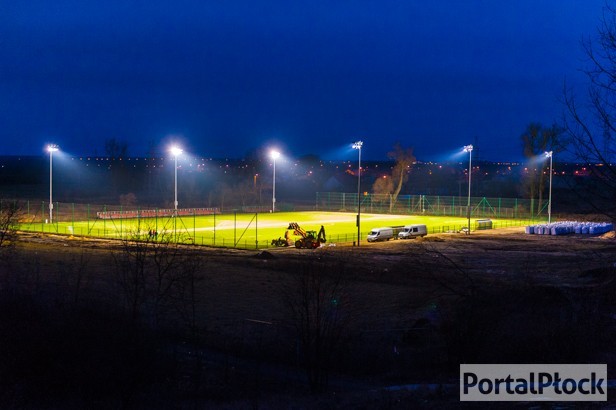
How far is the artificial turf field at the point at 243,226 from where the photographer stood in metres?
58.5

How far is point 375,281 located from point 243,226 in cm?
3791

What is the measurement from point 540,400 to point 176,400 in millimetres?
8996

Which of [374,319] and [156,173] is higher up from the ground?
[156,173]

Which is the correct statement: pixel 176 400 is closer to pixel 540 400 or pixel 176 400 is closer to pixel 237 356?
pixel 237 356

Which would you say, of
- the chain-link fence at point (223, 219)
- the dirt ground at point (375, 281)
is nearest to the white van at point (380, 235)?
the dirt ground at point (375, 281)

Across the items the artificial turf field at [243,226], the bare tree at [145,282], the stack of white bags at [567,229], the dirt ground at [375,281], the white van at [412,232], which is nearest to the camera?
the dirt ground at [375,281]

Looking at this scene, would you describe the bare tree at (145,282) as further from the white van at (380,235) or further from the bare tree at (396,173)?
the bare tree at (396,173)

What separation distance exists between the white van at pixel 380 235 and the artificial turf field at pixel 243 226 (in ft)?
6.45

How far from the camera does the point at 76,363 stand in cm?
1667

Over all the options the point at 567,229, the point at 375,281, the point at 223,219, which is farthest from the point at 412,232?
the point at 223,219

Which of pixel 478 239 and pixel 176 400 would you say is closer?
pixel 176 400

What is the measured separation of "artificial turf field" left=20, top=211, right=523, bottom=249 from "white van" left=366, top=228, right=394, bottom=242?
1967mm

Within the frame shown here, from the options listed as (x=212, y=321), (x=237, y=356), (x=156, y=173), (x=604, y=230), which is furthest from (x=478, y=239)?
(x=156, y=173)

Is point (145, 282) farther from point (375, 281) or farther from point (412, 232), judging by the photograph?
point (412, 232)
